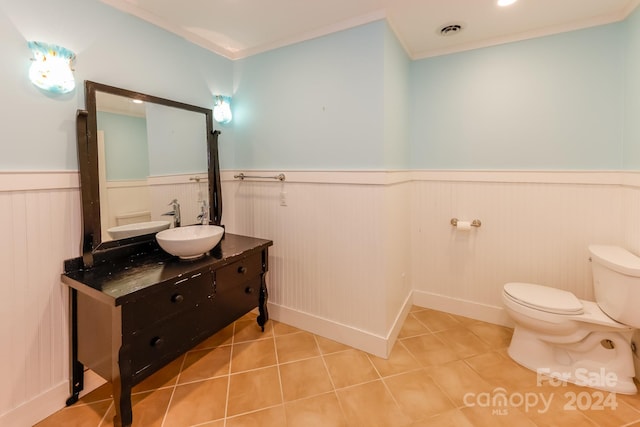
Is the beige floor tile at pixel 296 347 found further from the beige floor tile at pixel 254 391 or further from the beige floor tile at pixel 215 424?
the beige floor tile at pixel 215 424

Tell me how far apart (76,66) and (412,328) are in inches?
108

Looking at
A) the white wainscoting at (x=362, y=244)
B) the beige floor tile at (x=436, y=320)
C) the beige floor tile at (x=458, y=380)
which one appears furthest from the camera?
the beige floor tile at (x=436, y=320)

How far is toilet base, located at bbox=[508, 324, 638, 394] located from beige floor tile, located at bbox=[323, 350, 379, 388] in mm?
981

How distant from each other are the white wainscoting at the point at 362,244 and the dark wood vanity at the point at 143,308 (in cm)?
16

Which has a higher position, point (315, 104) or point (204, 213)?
point (315, 104)

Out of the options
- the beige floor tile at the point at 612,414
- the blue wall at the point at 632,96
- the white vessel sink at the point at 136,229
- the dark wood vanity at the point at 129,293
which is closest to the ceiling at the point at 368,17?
the blue wall at the point at 632,96

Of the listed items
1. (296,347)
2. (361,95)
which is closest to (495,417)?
(296,347)

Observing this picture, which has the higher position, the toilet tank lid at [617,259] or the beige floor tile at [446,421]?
the toilet tank lid at [617,259]

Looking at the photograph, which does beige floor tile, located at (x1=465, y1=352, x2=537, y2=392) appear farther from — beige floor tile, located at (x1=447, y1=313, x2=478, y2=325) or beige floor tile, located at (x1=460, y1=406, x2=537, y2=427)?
beige floor tile, located at (x1=447, y1=313, x2=478, y2=325)

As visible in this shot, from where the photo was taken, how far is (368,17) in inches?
71.3

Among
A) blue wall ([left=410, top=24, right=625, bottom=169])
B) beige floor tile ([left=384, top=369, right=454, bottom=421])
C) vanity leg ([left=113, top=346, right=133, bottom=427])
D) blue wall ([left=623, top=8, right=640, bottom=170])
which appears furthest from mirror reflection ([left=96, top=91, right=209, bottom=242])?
blue wall ([left=623, top=8, right=640, bottom=170])

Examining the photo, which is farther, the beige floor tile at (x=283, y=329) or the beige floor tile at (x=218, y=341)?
the beige floor tile at (x=283, y=329)

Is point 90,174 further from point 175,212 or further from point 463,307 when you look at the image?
point 463,307

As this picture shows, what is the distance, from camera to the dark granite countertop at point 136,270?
1.30m
